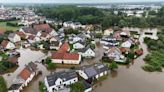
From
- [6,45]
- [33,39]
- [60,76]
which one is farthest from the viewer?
[33,39]

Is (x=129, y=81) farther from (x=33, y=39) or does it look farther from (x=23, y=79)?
(x=33, y=39)

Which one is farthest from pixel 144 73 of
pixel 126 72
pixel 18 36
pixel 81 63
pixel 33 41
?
pixel 18 36

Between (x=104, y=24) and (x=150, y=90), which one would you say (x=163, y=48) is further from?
(x=104, y=24)

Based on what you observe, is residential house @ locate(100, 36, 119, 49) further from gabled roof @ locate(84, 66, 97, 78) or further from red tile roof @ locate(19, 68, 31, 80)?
red tile roof @ locate(19, 68, 31, 80)

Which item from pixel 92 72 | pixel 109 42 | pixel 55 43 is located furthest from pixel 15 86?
pixel 109 42

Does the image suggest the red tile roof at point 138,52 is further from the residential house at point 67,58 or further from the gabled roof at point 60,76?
the gabled roof at point 60,76

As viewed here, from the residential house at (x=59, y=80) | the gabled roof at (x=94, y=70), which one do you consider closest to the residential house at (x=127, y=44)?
the gabled roof at (x=94, y=70)
